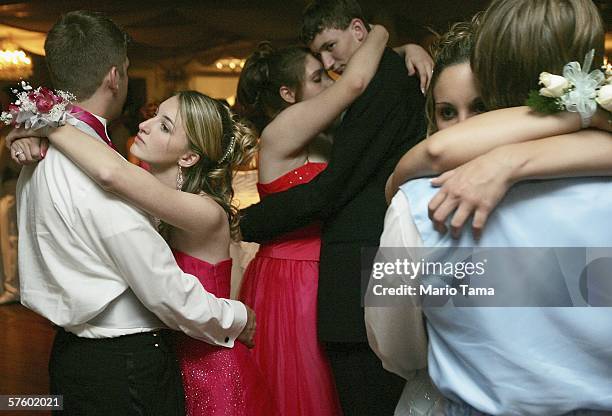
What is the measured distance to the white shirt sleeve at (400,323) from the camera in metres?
1.11

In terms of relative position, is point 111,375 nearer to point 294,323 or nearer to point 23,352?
point 294,323

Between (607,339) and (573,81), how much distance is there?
37cm

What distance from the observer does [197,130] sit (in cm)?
200

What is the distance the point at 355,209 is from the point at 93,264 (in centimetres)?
89

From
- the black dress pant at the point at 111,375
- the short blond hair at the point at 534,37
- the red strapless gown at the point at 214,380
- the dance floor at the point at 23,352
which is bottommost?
the dance floor at the point at 23,352

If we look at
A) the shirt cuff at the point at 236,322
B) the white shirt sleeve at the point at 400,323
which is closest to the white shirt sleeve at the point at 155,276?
the shirt cuff at the point at 236,322

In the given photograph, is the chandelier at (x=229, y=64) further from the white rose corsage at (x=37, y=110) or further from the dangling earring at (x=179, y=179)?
the white rose corsage at (x=37, y=110)

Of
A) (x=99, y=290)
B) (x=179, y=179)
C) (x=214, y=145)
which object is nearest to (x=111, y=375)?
(x=99, y=290)

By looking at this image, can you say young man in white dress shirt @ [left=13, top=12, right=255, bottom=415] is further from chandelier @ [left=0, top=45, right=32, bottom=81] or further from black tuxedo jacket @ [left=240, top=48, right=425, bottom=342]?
chandelier @ [left=0, top=45, right=32, bottom=81]

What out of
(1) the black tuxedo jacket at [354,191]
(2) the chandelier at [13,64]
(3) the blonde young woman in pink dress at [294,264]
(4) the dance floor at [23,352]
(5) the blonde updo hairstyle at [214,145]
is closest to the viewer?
(5) the blonde updo hairstyle at [214,145]

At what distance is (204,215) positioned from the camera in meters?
1.83

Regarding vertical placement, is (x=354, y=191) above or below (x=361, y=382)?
above

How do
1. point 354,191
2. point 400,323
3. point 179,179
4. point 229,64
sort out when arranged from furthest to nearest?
1. point 229,64
2. point 354,191
3. point 179,179
4. point 400,323

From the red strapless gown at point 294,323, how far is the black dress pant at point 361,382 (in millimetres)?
110
